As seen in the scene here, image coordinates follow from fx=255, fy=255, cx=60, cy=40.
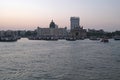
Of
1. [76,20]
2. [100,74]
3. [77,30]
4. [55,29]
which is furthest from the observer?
[76,20]

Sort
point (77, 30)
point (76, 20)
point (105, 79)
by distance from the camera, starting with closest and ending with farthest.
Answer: point (105, 79) → point (77, 30) → point (76, 20)

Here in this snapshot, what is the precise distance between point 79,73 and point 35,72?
2.67 m

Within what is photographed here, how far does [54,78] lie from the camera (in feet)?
44.5

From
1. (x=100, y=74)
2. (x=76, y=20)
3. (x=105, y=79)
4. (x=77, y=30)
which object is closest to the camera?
(x=105, y=79)

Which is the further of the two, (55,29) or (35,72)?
(55,29)

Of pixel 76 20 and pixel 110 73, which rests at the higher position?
pixel 76 20

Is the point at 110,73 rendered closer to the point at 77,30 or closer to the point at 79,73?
the point at 79,73

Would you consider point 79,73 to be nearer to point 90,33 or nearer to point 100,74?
point 100,74

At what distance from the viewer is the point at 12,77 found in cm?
1377

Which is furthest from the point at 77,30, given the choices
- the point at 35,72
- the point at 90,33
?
the point at 35,72

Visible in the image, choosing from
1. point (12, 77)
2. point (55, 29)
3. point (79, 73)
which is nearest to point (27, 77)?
point (12, 77)

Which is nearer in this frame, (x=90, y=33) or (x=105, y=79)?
(x=105, y=79)

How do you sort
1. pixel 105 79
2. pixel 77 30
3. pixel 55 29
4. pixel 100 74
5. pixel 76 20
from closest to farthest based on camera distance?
pixel 105 79 → pixel 100 74 → pixel 77 30 → pixel 55 29 → pixel 76 20

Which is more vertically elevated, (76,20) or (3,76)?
(76,20)
